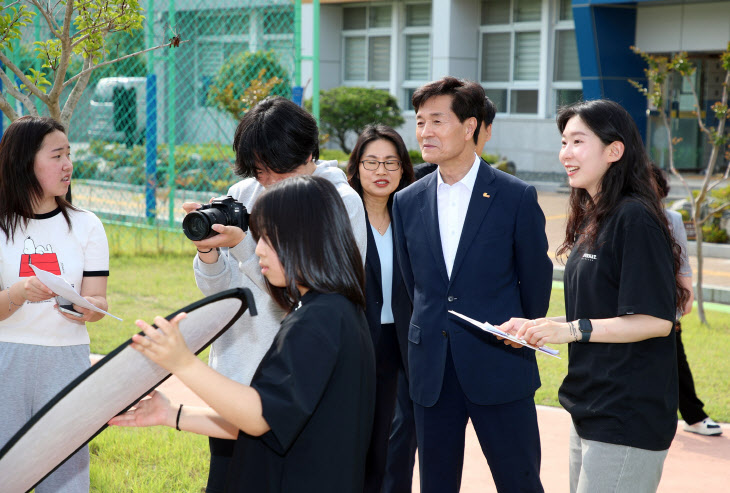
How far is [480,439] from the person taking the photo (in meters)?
3.24

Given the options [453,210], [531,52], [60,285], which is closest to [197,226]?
[60,285]

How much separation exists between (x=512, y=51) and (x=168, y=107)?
38.0ft

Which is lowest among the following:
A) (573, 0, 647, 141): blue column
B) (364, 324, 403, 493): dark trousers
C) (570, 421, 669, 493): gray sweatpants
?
(364, 324, 403, 493): dark trousers

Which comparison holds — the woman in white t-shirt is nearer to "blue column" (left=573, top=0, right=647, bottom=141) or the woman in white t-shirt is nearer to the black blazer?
the black blazer

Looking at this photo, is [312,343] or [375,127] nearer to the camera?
[312,343]

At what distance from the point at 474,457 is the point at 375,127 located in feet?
5.98

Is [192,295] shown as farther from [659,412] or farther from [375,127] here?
[659,412]

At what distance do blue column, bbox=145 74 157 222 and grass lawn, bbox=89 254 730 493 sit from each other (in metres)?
1.26

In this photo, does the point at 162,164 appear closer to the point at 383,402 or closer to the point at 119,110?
the point at 119,110

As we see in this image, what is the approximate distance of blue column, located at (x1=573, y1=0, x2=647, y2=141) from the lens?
58.5 feet

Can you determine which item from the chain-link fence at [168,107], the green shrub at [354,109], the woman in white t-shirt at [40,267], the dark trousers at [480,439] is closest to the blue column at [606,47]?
the green shrub at [354,109]

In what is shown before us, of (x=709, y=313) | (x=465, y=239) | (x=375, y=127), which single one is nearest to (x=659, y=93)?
(x=709, y=313)

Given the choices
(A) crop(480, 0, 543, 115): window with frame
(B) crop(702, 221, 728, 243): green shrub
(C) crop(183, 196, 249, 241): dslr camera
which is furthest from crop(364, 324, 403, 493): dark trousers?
(A) crop(480, 0, 543, 115): window with frame

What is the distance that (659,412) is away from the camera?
2555 mm
